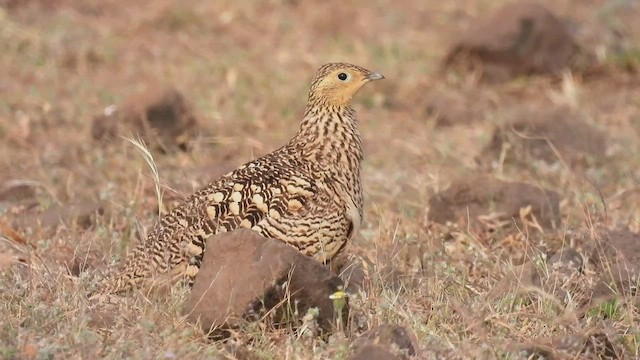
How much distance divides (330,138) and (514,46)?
208 inches

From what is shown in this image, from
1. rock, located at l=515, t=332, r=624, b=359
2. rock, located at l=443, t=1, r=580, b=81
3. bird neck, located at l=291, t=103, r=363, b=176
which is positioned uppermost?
bird neck, located at l=291, t=103, r=363, b=176

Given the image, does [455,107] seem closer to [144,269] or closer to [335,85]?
[335,85]

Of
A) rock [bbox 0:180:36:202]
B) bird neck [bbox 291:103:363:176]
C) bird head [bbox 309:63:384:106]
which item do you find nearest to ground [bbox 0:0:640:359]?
rock [bbox 0:180:36:202]

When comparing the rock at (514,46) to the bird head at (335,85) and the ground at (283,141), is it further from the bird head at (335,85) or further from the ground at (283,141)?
the bird head at (335,85)

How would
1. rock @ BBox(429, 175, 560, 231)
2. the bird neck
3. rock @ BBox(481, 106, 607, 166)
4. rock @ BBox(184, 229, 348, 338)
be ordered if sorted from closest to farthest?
rock @ BBox(184, 229, 348, 338) < the bird neck < rock @ BBox(429, 175, 560, 231) < rock @ BBox(481, 106, 607, 166)

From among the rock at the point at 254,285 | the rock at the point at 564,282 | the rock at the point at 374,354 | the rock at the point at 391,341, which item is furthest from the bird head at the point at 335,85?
the rock at the point at 374,354

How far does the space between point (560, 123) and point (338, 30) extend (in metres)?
3.82

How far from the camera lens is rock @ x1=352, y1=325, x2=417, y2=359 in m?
4.48

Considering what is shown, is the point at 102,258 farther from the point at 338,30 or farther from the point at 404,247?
the point at 338,30

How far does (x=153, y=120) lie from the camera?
347 inches

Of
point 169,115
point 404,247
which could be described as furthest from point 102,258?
point 169,115

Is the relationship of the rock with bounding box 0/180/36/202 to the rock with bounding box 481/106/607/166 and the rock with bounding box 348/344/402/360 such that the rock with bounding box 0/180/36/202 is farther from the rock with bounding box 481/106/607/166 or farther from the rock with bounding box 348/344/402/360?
the rock with bounding box 348/344/402/360

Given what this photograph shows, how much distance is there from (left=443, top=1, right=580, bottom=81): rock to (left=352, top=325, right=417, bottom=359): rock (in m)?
6.39

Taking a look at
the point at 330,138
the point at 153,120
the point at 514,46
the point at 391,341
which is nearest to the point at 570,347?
the point at 391,341
